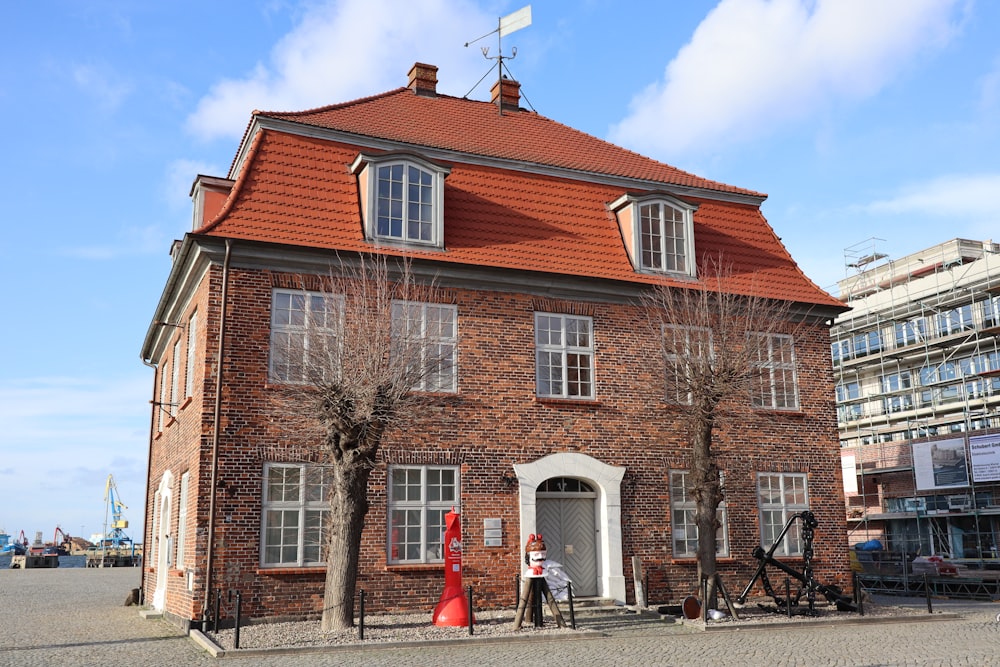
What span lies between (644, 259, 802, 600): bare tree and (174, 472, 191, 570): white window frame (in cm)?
903

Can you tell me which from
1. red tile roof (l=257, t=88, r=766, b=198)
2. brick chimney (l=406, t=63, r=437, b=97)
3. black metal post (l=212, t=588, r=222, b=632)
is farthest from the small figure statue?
brick chimney (l=406, t=63, r=437, b=97)

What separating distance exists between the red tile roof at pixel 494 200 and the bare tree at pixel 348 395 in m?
2.12

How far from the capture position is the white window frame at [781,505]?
62.7ft

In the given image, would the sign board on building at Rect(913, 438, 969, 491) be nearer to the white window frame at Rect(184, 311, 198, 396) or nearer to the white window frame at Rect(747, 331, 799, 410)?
the white window frame at Rect(747, 331, 799, 410)

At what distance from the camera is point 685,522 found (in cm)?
1848

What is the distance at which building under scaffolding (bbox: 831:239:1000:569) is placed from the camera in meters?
36.6

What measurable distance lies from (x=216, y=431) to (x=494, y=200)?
7207 millimetres

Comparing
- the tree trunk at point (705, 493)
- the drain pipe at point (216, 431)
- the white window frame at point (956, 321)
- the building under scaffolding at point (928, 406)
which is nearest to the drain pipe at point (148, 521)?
the drain pipe at point (216, 431)

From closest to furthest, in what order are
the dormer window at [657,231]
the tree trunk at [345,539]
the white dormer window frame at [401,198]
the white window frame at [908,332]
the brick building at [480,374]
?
the tree trunk at [345,539] < the brick building at [480,374] < the white dormer window frame at [401,198] < the dormer window at [657,231] < the white window frame at [908,332]

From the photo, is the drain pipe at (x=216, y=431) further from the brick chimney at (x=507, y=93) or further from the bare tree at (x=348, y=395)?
the brick chimney at (x=507, y=93)

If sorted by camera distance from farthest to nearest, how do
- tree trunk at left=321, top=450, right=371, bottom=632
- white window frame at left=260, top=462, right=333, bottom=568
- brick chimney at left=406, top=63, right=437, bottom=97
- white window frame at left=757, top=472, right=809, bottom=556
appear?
brick chimney at left=406, top=63, right=437, bottom=97 < white window frame at left=757, top=472, right=809, bottom=556 < white window frame at left=260, top=462, right=333, bottom=568 < tree trunk at left=321, top=450, right=371, bottom=632

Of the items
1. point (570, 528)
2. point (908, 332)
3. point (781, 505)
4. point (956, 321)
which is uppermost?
point (908, 332)

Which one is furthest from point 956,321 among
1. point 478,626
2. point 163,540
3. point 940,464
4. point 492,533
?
point 163,540

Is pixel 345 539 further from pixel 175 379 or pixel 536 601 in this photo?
pixel 175 379
